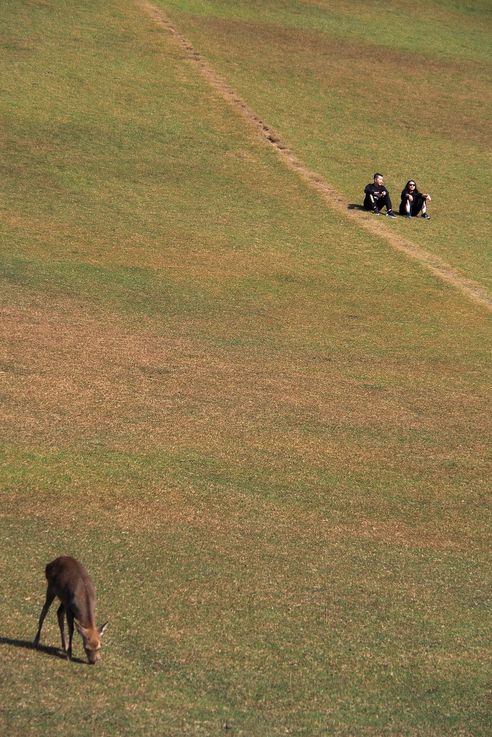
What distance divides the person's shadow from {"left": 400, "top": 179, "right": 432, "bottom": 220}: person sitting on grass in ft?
74.3

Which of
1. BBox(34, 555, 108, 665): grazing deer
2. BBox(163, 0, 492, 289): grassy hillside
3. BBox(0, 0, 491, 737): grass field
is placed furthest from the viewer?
BBox(163, 0, 492, 289): grassy hillside

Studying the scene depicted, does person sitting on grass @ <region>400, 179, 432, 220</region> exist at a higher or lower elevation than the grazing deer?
higher

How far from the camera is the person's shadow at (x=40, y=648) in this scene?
30.6ft

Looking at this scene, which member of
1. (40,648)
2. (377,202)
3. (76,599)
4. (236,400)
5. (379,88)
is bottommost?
(40,648)

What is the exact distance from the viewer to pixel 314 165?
33438mm

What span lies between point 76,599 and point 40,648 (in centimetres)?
94

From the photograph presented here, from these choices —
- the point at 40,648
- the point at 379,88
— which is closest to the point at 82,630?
the point at 40,648

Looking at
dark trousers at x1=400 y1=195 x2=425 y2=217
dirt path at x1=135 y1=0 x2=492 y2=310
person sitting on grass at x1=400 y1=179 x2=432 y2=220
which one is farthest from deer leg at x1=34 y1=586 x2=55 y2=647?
dark trousers at x1=400 y1=195 x2=425 y2=217

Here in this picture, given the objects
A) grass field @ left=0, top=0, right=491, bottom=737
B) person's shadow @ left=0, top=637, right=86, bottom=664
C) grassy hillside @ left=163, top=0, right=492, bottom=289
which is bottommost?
person's shadow @ left=0, top=637, right=86, bottom=664

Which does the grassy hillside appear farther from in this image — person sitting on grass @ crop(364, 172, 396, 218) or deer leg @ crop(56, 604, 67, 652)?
deer leg @ crop(56, 604, 67, 652)

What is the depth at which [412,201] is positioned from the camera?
30.5m

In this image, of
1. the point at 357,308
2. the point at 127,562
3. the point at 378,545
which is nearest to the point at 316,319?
the point at 357,308

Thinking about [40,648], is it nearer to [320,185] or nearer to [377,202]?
[377,202]

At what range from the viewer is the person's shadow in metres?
9.31
